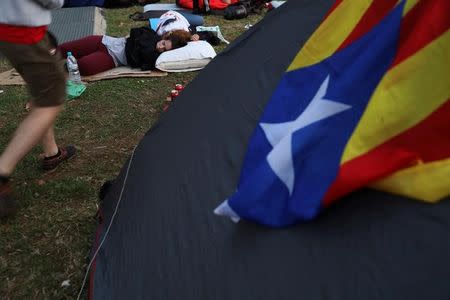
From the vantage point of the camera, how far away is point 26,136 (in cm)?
190

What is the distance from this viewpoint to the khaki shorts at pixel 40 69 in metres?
1.82

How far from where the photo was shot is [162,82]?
11.4 feet

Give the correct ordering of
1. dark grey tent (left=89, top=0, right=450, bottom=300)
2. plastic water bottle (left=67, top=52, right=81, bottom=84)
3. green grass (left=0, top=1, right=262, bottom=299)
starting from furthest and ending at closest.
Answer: plastic water bottle (left=67, top=52, right=81, bottom=84), green grass (left=0, top=1, right=262, bottom=299), dark grey tent (left=89, top=0, right=450, bottom=300)

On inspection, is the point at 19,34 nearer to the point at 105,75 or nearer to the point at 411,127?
the point at 411,127

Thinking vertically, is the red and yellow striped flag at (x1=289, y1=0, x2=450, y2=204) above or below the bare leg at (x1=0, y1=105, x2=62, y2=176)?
above

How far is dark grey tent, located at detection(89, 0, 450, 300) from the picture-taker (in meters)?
0.95

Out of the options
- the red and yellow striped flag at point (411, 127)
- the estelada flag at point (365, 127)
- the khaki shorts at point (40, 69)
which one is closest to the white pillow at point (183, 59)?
the khaki shorts at point (40, 69)

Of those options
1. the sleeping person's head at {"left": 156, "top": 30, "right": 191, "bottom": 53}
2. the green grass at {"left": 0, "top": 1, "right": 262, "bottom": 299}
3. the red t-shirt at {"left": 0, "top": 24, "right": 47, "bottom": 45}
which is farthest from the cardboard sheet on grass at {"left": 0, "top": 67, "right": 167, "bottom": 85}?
the red t-shirt at {"left": 0, "top": 24, "right": 47, "bottom": 45}

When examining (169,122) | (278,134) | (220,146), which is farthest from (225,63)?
(278,134)

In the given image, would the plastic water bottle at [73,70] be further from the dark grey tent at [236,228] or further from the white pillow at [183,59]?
the dark grey tent at [236,228]

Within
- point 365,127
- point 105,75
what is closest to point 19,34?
point 365,127

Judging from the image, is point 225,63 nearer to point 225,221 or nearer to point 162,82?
point 225,221

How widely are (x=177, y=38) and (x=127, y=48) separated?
386mm

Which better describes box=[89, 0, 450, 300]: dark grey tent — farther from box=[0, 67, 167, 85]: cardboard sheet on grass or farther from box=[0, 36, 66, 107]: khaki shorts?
box=[0, 67, 167, 85]: cardboard sheet on grass
